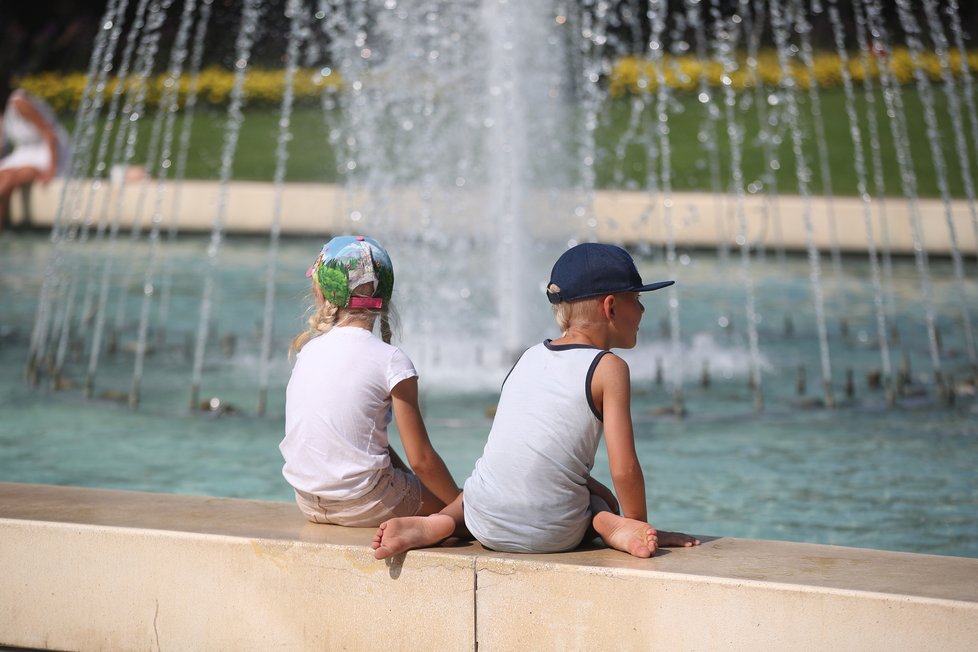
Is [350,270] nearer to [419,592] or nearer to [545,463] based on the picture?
[545,463]

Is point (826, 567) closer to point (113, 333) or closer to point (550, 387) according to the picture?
point (550, 387)

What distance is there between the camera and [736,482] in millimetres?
5555

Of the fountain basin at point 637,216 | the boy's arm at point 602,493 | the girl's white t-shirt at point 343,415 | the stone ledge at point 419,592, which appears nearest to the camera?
the stone ledge at point 419,592

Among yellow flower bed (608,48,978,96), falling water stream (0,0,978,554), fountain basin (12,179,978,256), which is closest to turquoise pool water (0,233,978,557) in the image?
falling water stream (0,0,978,554)

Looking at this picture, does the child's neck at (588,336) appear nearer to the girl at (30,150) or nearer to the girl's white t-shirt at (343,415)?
the girl's white t-shirt at (343,415)

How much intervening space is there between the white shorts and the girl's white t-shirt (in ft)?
0.08

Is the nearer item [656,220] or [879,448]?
[879,448]

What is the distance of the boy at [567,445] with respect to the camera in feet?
10.1

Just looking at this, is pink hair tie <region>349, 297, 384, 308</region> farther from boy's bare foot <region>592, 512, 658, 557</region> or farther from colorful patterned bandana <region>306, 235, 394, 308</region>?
boy's bare foot <region>592, 512, 658, 557</region>

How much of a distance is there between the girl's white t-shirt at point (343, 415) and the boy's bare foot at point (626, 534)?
2.14 feet

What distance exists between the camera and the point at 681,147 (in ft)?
63.8

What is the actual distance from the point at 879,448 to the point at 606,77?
17167 mm

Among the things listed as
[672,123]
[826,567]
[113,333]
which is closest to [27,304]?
Answer: [113,333]

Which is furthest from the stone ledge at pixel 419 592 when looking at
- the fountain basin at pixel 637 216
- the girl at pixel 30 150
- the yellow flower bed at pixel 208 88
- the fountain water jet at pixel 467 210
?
the yellow flower bed at pixel 208 88
